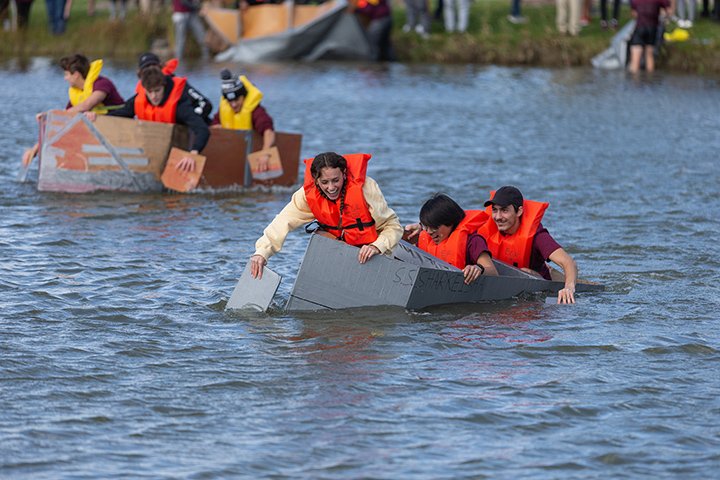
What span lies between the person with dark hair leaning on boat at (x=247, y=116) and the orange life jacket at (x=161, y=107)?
1.79 feet

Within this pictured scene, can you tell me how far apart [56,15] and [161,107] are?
18.1 metres

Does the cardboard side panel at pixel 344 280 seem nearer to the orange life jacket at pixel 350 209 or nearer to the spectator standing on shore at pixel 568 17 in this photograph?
the orange life jacket at pixel 350 209

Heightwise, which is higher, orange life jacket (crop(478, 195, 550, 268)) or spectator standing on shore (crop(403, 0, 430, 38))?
spectator standing on shore (crop(403, 0, 430, 38))

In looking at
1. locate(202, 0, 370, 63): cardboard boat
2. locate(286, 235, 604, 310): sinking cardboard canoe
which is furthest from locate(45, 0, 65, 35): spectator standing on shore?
locate(286, 235, 604, 310): sinking cardboard canoe

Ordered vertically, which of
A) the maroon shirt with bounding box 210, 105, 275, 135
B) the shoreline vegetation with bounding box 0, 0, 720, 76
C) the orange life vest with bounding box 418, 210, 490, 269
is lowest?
the orange life vest with bounding box 418, 210, 490, 269

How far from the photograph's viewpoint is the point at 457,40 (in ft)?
100

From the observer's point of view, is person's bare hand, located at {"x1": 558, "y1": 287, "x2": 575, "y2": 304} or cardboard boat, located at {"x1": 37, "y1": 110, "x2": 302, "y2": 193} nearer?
person's bare hand, located at {"x1": 558, "y1": 287, "x2": 575, "y2": 304}

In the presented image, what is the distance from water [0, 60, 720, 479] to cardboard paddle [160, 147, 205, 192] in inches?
8.3

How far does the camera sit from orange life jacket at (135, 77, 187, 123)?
14188 millimetres

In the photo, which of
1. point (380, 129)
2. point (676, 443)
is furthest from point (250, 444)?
point (380, 129)

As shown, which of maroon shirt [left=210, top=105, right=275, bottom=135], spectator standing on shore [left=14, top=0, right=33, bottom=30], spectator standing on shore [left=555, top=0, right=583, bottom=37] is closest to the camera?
maroon shirt [left=210, top=105, right=275, bottom=135]

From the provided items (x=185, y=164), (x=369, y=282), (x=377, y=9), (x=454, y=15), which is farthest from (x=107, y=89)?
(x=454, y=15)

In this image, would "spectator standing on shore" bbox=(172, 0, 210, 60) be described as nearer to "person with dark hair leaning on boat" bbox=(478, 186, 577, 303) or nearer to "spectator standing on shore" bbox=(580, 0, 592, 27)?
"spectator standing on shore" bbox=(580, 0, 592, 27)

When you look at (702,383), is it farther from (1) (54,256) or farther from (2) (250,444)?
(1) (54,256)
